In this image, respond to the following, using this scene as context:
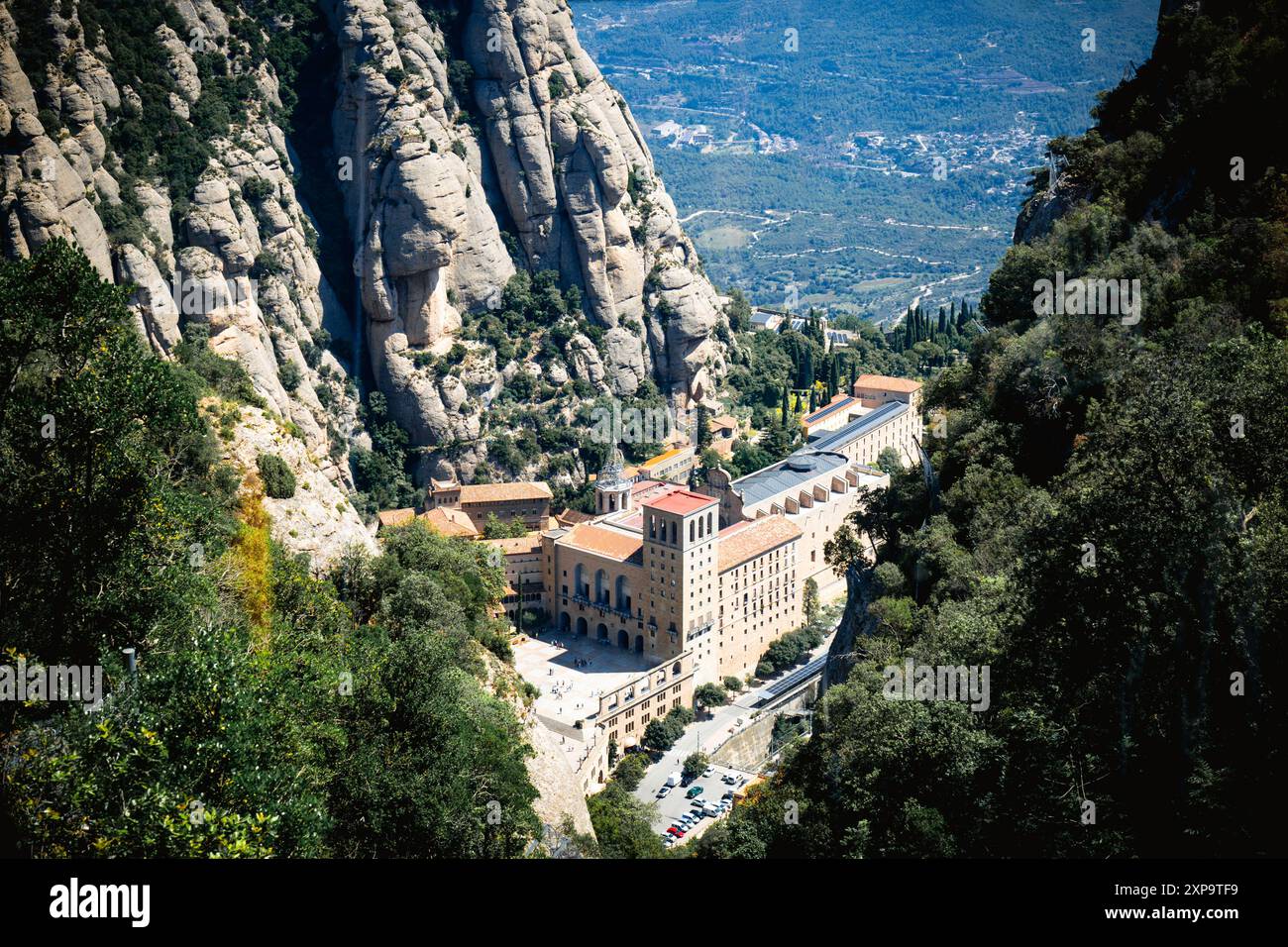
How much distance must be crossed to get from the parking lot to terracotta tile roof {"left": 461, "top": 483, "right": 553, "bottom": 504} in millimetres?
21930

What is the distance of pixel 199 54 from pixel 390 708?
58.3 metres

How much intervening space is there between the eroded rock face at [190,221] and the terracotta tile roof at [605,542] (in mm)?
12150

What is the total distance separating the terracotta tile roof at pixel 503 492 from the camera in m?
68.3

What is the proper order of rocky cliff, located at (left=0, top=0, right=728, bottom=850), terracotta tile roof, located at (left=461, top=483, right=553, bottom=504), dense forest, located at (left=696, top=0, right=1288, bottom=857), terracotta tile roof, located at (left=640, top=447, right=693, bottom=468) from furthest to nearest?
terracotta tile roof, located at (left=640, top=447, right=693, bottom=468)
terracotta tile roof, located at (left=461, top=483, right=553, bottom=504)
rocky cliff, located at (left=0, top=0, right=728, bottom=850)
dense forest, located at (left=696, top=0, right=1288, bottom=857)

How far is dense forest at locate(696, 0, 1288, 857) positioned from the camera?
2056 centimetres

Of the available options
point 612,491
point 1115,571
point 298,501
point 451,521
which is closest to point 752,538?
point 612,491

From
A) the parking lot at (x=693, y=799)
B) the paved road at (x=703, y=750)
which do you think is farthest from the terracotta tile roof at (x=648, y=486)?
the parking lot at (x=693, y=799)

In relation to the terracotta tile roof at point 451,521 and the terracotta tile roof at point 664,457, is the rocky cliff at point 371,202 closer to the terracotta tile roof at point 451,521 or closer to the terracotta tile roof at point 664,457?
the terracotta tile roof at point 664,457

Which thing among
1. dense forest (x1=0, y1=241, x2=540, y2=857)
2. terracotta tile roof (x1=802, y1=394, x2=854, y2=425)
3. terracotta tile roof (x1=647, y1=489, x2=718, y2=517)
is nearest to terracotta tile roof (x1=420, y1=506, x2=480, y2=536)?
terracotta tile roof (x1=647, y1=489, x2=718, y2=517)

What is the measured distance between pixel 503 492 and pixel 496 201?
77.6 ft

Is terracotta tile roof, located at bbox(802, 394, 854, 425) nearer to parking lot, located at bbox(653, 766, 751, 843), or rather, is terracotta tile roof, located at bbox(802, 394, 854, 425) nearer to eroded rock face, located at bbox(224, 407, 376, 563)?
parking lot, located at bbox(653, 766, 751, 843)

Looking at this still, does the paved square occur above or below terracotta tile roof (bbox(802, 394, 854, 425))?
below

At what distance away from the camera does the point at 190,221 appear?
64000 mm
